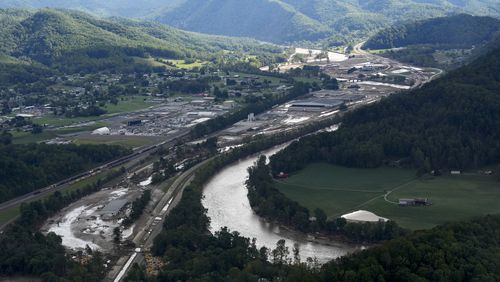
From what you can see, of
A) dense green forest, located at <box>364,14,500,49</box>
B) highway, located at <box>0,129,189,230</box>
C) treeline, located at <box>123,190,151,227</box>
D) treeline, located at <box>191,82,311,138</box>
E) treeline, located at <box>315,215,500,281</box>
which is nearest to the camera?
treeline, located at <box>315,215,500,281</box>

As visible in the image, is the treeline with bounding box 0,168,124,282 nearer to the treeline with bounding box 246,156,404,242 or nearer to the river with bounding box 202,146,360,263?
the river with bounding box 202,146,360,263

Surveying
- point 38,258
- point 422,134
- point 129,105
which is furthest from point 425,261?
point 129,105

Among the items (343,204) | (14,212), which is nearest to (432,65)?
(343,204)

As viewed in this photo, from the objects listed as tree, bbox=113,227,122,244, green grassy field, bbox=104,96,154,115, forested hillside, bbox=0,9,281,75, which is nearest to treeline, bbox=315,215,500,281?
tree, bbox=113,227,122,244

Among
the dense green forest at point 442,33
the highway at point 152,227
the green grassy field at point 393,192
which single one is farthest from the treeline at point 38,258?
the dense green forest at point 442,33

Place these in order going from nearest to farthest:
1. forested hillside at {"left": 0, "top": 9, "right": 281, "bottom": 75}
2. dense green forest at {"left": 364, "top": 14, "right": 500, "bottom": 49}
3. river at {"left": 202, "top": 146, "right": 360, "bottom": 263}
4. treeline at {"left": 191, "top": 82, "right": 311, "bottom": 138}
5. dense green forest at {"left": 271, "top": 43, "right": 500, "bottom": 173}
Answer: river at {"left": 202, "top": 146, "right": 360, "bottom": 263}
dense green forest at {"left": 271, "top": 43, "right": 500, "bottom": 173}
treeline at {"left": 191, "top": 82, "right": 311, "bottom": 138}
forested hillside at {"left": 0, "top": 9, "right": 281, "bottom": 75}
dense green forest at {"left": 364, "top": 14, "right": 500, "bottom": 49}

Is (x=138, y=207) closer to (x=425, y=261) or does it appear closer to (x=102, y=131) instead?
(x=425, y=261)

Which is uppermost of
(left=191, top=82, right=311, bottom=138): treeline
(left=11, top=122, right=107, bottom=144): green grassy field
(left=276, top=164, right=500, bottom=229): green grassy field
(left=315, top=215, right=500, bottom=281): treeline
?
(left=191, top=82, right=311, bottom=138): treeline
